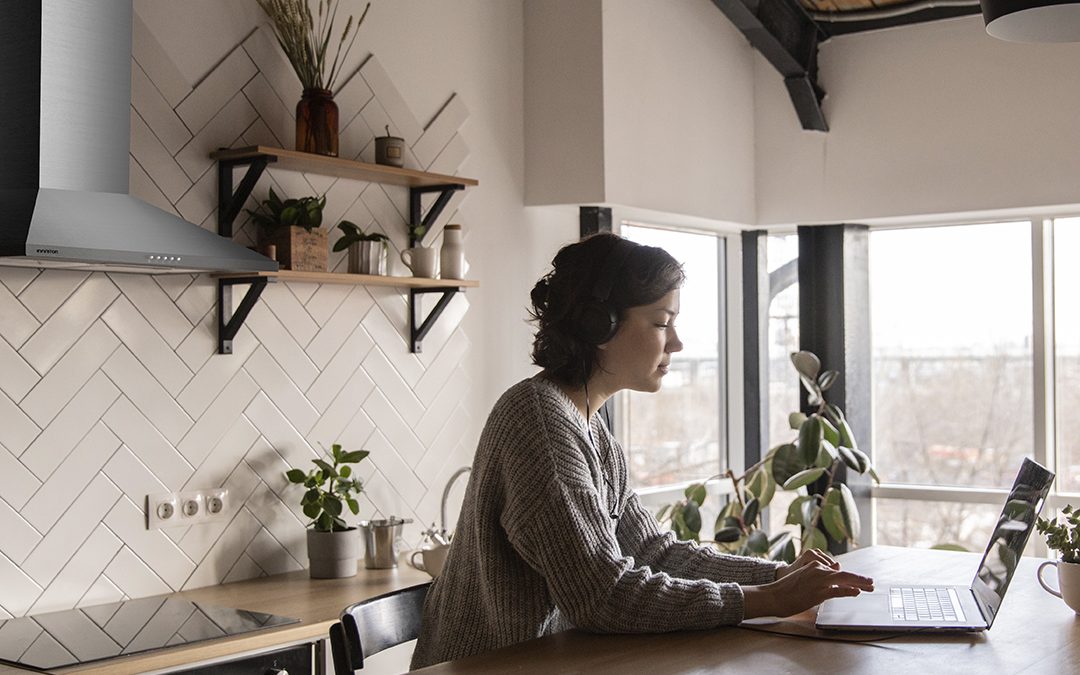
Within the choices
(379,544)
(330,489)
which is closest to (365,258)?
(330,489)

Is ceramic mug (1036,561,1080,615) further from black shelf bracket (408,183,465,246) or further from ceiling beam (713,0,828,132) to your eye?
ceiling beam (713,0,828,132)

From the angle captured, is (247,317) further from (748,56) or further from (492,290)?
(748,56)

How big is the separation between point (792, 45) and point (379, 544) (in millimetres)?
2364

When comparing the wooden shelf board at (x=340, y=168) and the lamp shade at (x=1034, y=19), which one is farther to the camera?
the wooden shelf board at (x=340, y=168)

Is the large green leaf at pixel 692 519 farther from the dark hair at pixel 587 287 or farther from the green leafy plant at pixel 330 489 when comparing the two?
the dark hair at pixel 587 287

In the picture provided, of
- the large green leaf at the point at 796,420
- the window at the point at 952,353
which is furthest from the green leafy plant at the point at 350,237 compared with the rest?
the window at the point at 952,353

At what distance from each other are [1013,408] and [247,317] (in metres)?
2.75

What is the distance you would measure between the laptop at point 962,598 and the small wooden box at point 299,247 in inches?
61.4

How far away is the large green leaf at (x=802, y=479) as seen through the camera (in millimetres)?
4004

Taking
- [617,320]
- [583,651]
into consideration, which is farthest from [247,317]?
[583,651]

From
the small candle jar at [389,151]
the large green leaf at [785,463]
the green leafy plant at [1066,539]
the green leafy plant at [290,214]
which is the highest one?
the small candle jar at [389,151]

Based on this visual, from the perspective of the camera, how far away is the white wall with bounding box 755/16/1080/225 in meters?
4.02

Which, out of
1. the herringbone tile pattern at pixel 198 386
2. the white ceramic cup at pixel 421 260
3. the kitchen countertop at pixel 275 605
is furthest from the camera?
the white ceramic cup at pixel 421 260

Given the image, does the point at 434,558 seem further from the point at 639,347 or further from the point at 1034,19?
the point at 1034,19
